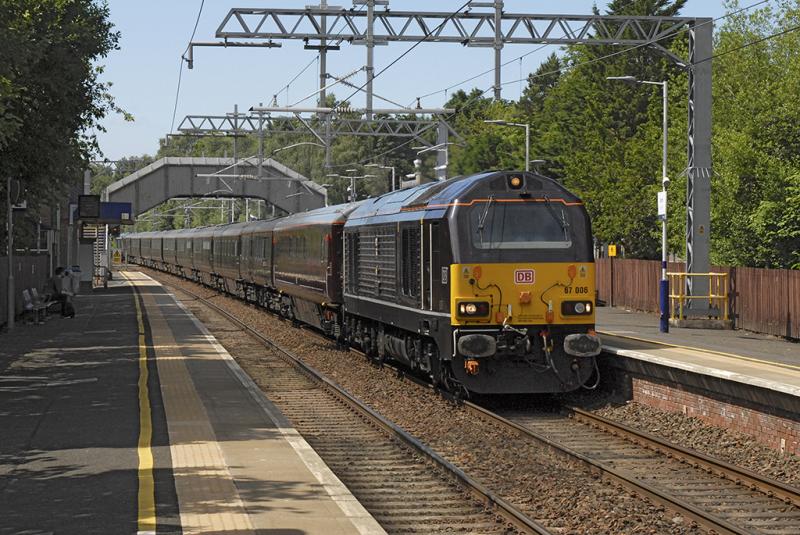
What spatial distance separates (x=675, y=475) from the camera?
39.1 ft

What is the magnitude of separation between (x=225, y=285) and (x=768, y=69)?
25266 mm

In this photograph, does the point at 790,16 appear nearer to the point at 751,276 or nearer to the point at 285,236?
the point at 751,276

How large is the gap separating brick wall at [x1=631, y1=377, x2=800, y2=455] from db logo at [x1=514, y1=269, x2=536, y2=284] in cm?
224

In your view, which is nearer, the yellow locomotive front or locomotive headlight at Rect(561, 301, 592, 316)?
the yellow locomotive front

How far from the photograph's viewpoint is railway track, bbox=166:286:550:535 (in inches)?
386

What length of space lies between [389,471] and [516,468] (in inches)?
53.3

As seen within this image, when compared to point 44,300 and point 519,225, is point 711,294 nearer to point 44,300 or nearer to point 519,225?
point 519,225

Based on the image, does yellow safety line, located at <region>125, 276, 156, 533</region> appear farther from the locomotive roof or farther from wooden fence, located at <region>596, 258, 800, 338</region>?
wooden fence, located at <region>596, 258, 800, 338</region>

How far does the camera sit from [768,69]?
153 feet

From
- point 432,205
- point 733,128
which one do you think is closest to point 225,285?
point 733,128

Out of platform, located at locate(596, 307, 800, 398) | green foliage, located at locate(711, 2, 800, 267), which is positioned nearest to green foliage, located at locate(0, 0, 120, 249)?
platform, located at locate(596, 307, 800, 398)

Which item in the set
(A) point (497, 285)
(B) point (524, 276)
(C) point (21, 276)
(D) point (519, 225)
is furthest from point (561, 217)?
(C) point (21, 276)

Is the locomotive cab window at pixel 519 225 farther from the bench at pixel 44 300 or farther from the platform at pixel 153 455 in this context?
the bench at pixel 44 300

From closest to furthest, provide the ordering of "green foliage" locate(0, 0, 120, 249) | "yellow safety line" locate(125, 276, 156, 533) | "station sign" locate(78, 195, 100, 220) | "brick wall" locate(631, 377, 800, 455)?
"yellow safety line" locate(125, 276, 156, 533), "brick wall" locate(631, 377, 800, 455), "green foliage" locate(0, 0, 120, 249), "station sign" locate(78, 195, 100, 220)
